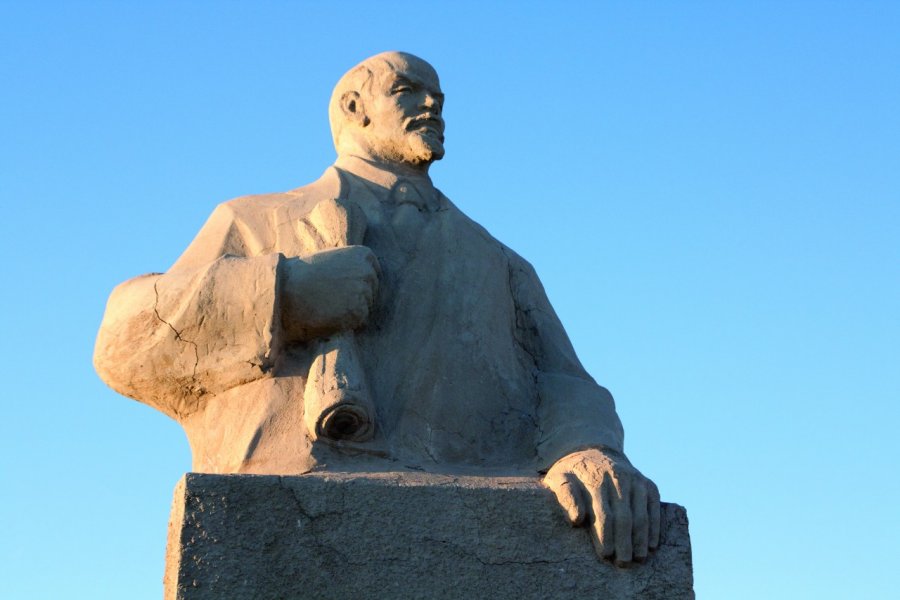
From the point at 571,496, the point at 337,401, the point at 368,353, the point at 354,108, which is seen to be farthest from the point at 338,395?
the point at 354,108

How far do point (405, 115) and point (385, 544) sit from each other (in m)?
1.80

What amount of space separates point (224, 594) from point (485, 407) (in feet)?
3.91

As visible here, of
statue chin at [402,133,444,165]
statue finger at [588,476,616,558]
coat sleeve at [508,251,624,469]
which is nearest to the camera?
statue finger at [588,476,616,558]

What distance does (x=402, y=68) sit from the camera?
5.75m

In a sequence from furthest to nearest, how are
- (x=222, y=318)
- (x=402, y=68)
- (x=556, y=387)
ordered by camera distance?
(x=402, y=68) < (x=556, y=387) < (x=222, y=318)

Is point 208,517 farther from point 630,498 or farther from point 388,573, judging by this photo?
point 630,498

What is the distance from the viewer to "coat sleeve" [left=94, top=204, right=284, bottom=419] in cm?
491

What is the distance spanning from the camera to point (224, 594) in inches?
173

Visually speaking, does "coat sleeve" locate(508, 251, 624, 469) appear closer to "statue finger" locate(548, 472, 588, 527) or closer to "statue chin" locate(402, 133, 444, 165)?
"statue finger" locate(548, 472, 588, 527)

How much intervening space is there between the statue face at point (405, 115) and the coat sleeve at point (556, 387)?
0.54 meters

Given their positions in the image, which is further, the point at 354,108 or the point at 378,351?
the point at 354,108

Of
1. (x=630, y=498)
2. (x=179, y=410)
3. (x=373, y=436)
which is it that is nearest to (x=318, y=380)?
(x=373, y=436)

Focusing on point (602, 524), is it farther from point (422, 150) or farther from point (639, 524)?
point (422, 150)

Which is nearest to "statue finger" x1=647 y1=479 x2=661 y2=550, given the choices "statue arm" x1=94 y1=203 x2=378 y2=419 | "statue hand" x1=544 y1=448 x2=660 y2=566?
"statue hand" x1=544 y1=448 x2=660 y2=566
